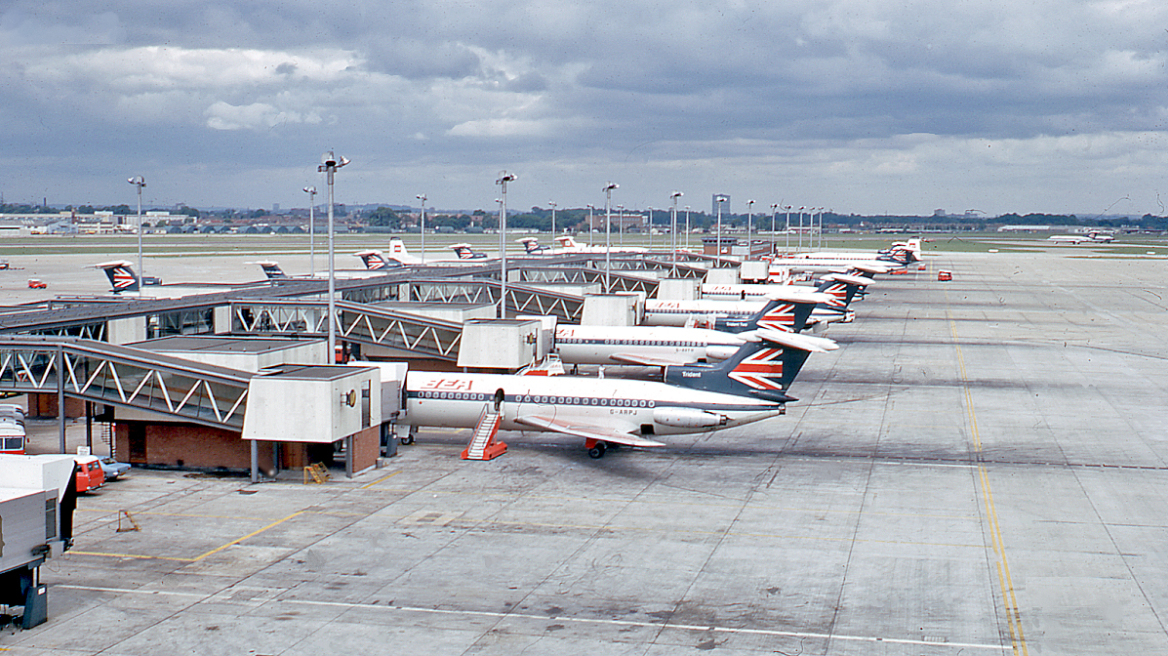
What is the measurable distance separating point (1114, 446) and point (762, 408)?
19405mm

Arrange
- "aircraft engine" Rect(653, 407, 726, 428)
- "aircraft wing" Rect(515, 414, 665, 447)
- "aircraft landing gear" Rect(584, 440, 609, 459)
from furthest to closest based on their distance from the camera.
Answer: "aircraft landing gear" Rect(584, 440, 609, 459) < "aircraft engine" Rect(653, 407, 726, 428) < "aircraft wing" Rect(515, 414, 665, 447)

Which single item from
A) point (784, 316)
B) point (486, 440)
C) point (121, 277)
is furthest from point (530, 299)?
point (121, 277)

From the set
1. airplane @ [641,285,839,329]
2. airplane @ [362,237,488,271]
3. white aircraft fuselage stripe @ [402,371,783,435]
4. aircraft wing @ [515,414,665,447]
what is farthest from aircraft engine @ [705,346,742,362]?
airplane @ [362,237,488,271]

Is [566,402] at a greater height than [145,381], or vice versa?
[145,381]

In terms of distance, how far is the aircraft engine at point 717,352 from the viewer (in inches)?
2867

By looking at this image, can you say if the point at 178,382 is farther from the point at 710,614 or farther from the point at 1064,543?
the point at 1064,543

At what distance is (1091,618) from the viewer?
28.2m

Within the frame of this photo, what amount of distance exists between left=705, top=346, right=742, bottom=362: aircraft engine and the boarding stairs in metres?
26.5

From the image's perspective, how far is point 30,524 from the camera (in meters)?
26.7

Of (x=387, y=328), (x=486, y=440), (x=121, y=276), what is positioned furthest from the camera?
(x=121, y=276)

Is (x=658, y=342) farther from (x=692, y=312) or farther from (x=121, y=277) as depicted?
(x=121, y=277)

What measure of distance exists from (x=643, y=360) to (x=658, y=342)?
3.31m

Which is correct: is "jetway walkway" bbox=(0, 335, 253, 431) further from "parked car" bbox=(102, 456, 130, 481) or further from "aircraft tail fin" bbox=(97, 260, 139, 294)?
"aircraft tail fin" bbox=(97, 260, 139, 294)

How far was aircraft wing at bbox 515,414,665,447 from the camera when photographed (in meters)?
46.2
